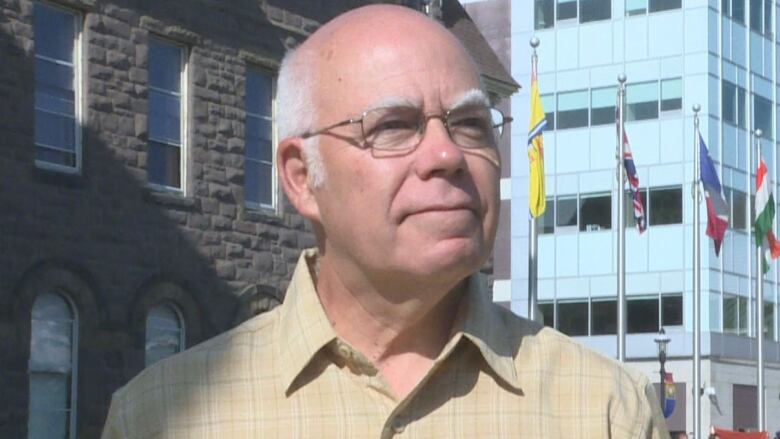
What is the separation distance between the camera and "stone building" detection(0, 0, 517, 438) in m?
18.3

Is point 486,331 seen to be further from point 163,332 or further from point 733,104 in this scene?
point 733,104

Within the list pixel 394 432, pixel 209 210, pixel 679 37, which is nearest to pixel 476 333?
pixel 394 432

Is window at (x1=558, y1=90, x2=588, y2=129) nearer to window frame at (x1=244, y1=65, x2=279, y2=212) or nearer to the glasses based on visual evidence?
window frame at (x1=244, y1=65, x2=279, y2=212)

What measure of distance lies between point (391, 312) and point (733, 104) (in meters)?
52.5

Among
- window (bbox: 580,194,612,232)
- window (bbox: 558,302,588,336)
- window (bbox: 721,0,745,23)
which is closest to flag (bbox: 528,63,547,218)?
window (bbox: 721,0,745,23)

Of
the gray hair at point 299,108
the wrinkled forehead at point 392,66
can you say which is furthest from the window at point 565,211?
the wrinkled forehead at point 392,66

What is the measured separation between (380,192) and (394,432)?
407mm

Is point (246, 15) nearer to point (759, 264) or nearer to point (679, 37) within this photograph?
point (759, 264)

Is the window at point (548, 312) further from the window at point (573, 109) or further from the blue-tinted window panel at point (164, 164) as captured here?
the blue-tinted window panel at point (164, 164)

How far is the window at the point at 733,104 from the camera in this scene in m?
53.7

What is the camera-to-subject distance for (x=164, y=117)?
2077 centimetres

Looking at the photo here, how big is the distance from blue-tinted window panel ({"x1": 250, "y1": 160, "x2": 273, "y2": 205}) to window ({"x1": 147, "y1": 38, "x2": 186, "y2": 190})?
55.4 inches

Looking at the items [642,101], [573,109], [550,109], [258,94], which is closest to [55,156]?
[258,94]

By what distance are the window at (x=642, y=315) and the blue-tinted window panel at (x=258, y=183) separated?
106 ft
